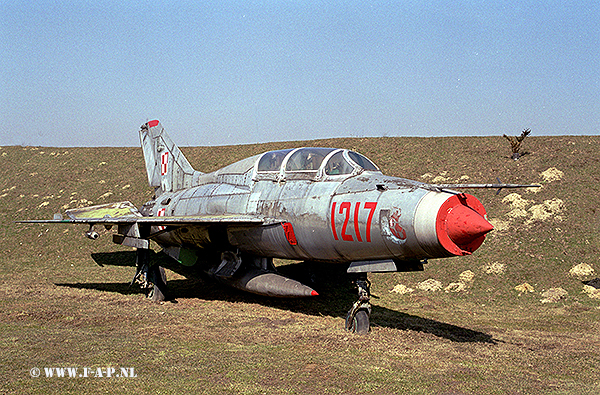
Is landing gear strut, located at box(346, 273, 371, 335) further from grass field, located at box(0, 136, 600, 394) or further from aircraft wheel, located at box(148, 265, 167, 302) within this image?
aircraft wheel, located at box(148, 265, 167, 302)

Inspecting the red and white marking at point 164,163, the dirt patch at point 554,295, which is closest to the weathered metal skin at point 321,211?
the red and white marking at point 164,163

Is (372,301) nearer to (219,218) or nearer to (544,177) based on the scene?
(219,218)

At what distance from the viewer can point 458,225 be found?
27.2ft

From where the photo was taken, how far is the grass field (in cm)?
750

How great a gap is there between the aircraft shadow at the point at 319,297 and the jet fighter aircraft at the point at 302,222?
107cm

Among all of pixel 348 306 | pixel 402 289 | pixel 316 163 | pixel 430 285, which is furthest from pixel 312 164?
pixel 430 285

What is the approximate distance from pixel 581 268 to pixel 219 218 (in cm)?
1229

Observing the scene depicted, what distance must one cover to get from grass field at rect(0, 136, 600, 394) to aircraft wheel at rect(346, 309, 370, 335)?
242mm

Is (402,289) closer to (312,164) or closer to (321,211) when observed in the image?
(312,164)

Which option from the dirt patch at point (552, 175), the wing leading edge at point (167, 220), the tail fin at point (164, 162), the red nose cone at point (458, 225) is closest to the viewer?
the red nose cone at point (458, 225)

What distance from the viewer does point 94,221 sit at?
13953 millimetres

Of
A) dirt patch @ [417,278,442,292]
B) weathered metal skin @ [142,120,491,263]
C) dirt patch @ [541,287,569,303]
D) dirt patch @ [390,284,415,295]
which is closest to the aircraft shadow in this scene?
dirt patch @ [390,284,415,295]

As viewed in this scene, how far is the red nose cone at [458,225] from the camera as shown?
8203 mm

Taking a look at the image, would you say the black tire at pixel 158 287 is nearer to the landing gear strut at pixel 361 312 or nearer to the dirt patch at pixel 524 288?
the landing gear strut at pixel 361 312
